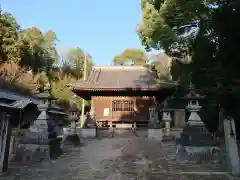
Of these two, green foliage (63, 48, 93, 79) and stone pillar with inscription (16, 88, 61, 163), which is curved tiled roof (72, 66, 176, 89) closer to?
stone pillar with inscription (16, 88, 61, 163)

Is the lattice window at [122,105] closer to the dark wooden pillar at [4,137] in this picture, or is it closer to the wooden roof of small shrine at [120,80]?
the wooden roof of small shrine at [120,80]

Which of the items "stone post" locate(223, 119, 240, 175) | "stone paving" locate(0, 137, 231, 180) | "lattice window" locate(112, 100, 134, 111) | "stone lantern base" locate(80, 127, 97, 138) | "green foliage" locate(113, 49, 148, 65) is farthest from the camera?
"green foliage" locate(113, 49, 148, 65)

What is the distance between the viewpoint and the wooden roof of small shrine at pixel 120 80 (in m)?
21.3

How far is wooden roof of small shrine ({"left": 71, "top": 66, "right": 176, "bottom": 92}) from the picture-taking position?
70.0 feet

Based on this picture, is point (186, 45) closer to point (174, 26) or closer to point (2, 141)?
point (174, 26)

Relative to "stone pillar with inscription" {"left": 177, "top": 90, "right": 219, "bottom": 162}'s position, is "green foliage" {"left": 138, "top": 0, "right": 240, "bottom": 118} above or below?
above

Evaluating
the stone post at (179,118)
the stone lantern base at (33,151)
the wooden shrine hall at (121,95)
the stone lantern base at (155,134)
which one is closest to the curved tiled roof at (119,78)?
the wooden shrine hall at (121,95)

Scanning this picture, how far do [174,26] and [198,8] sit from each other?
3.69m

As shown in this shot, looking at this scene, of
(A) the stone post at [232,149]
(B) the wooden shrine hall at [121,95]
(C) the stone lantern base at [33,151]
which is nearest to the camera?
(A) the stone post at [232,149]

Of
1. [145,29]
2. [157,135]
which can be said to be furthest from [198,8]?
A: [157,135]

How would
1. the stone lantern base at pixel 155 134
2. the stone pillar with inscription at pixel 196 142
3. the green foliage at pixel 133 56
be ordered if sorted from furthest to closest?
the green foliage at pixel 133 56, the stone lantern base at pixel 155 134, the stone pillar with inscription at pixel 196 142

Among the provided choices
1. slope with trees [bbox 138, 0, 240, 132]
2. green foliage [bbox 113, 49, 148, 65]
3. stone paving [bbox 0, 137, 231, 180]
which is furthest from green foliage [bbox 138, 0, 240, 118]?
green foliage [bbox 113, 49, 148, 65]

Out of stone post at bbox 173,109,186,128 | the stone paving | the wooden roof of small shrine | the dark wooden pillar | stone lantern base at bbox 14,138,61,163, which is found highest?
the wooden roof of small shrine

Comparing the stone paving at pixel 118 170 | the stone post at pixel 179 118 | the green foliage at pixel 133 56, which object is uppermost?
the green foliage at pixel 133 56
